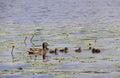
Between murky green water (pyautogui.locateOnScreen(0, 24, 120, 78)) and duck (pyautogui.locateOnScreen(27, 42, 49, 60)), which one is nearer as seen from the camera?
murky green water (pyautogui.locateOnScreen(0, 24, 120, 78))

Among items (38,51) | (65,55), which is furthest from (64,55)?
(38,51)

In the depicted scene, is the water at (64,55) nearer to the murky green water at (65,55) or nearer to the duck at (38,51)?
the murky green water at (65,55)

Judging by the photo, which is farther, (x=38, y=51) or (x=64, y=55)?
(x=38, y=51)

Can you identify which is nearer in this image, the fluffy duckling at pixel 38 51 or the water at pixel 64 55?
the water at pixel 64 55

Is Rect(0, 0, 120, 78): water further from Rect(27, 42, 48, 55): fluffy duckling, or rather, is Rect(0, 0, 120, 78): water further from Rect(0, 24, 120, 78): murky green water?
Rect(27, 42, 48, 55): fluffy duckling

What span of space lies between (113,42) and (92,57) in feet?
20.7

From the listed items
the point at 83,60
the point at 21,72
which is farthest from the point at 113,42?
the point at 21,72

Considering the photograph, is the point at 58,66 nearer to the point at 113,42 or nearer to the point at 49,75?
the point at 49,75

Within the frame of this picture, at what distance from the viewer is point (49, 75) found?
26438 millimetres

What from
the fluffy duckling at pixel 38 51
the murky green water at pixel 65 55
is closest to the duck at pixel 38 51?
the fluffy duckling at pixel 38 51

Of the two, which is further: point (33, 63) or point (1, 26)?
point (1, 26)

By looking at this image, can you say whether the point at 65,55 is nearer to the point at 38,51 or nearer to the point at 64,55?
the point at 64,55

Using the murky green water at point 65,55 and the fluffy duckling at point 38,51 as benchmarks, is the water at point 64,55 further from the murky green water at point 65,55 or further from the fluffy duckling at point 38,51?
the fluffy duckling at point 38,51

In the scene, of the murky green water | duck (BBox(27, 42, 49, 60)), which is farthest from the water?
duck (BBox(27, 42, 49, 60))
